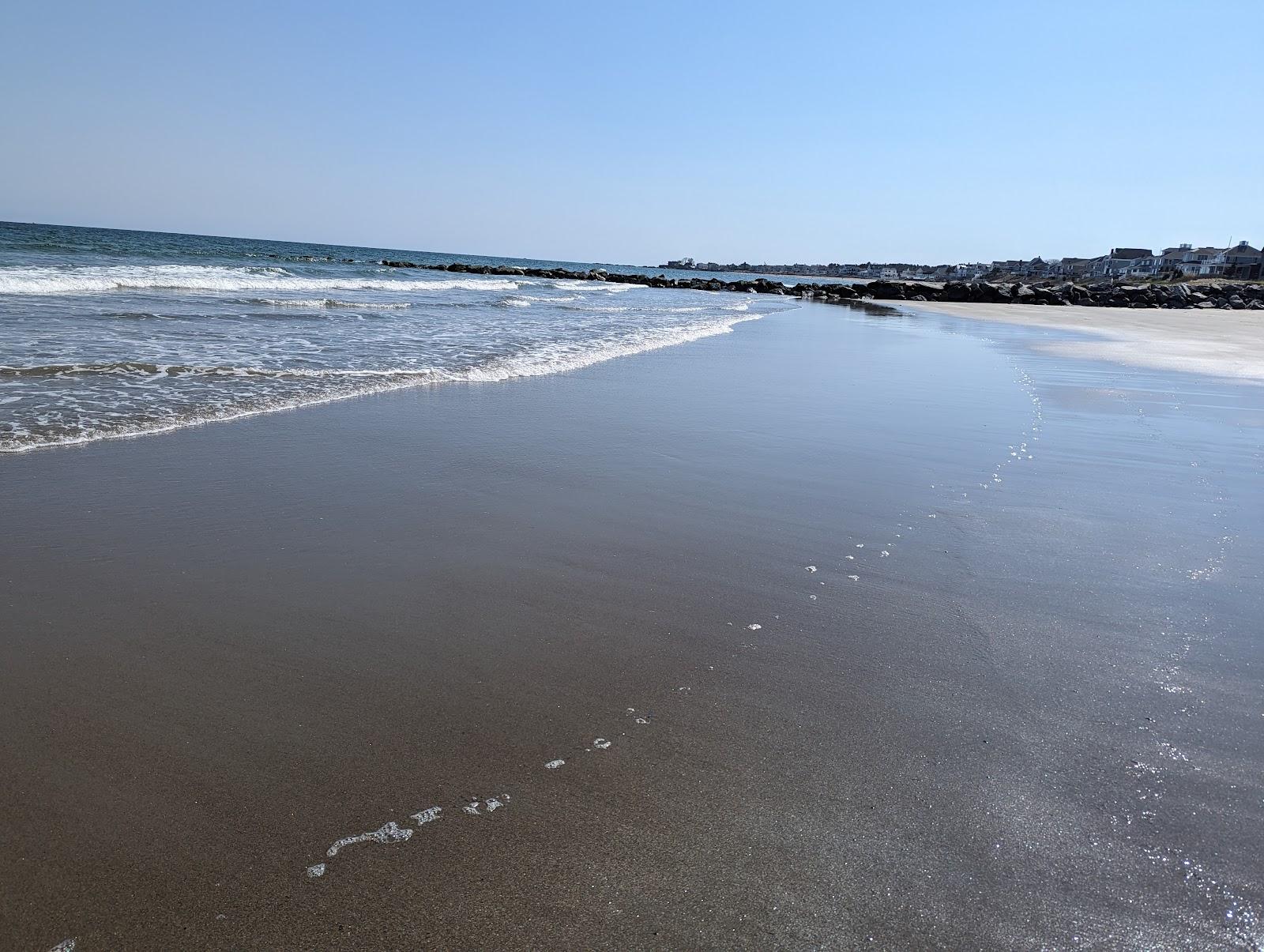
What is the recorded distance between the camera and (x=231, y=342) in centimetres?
1148

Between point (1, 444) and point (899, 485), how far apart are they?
6680mm

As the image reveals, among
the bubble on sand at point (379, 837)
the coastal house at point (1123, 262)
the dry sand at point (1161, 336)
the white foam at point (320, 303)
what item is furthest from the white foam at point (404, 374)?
the coastal house at point (1123, 262)

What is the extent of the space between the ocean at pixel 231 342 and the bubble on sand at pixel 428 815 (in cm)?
524

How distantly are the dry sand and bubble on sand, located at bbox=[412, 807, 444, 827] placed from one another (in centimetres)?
1548

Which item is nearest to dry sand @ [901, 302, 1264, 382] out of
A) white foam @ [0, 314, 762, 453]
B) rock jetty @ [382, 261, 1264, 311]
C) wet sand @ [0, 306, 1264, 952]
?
rock jetty @ [382, 261, 1264, 311]

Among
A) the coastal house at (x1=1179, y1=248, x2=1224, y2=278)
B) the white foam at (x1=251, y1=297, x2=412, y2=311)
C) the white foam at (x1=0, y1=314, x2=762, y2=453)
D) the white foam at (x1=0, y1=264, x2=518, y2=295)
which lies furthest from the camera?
the coastal house at (x1=1179, y1=248, x2=1224, y2=278)

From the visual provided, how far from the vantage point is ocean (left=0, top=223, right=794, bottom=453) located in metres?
7.02

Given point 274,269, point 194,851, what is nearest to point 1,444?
point 194,851

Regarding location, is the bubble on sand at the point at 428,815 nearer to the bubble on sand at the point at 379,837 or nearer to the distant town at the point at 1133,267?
the bubble on sand at the point at 379,837

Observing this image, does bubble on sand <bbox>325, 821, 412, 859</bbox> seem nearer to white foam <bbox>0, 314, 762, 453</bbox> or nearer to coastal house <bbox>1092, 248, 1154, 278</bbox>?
white foam <bbox>0, 314, 762, 453</bbox>

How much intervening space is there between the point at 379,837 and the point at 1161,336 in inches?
1035

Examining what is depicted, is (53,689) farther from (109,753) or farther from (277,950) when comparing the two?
(277,950)

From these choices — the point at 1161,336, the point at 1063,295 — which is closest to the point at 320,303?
the point at 1161,336

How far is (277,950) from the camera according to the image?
1.74 metres
